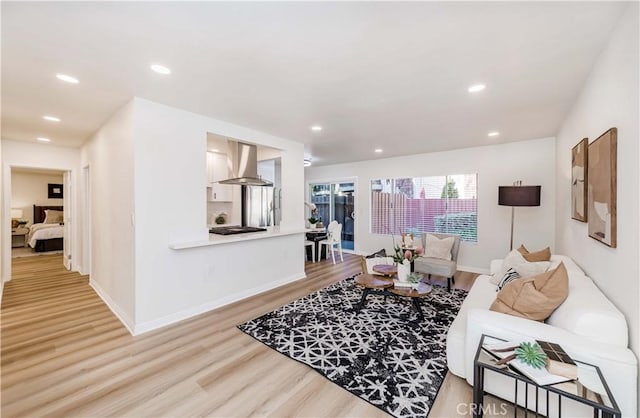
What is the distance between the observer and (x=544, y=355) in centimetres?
147

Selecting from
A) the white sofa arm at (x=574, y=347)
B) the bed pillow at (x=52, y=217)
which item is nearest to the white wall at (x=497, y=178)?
the white sofa arm at (x=574, y=347)

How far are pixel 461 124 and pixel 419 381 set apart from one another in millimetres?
3218

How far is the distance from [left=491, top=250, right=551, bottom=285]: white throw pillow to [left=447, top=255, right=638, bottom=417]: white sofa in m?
0.36

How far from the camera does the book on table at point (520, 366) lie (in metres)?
1.33

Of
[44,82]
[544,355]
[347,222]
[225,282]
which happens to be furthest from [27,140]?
[544,355]

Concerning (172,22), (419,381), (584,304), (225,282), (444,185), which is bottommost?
(419,381)

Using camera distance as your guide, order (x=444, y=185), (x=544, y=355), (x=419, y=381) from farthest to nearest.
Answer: (x=444, y=185)
(x=419, y=381)
(x=544, y=355)

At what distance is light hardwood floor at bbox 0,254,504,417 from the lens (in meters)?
1.77

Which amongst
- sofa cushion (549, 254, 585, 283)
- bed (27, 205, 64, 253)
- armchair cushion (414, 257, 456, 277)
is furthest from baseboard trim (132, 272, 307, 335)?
bed (27, 205, 64, 253)

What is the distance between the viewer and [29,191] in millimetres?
8008

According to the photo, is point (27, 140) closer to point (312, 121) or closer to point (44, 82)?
point (44, 82)

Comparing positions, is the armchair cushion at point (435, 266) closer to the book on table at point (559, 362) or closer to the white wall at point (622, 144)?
the white wall at point (622, 144)

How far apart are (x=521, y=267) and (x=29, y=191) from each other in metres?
12.2

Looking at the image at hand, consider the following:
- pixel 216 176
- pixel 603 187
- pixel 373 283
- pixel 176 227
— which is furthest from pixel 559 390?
pixel 216 176
